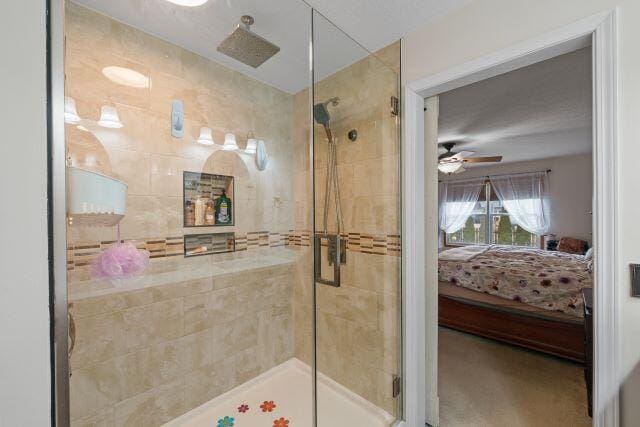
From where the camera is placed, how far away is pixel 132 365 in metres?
1.54

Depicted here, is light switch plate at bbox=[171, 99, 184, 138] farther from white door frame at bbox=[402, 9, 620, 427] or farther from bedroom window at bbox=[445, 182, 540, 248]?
bedroom window at bbox=[445, 182, 540, 248]

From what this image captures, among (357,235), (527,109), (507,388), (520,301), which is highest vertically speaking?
(527,109)

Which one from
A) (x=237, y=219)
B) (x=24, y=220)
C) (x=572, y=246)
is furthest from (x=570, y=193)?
(x=24, y=220)

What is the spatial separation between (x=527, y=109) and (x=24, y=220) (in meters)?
3.87

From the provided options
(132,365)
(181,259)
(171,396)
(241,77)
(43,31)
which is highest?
(241,77)

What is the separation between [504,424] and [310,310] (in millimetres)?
1450

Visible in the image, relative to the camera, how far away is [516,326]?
2.73m

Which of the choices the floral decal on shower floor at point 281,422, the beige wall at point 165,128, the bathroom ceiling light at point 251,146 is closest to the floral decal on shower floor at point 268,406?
the floral decal on shower floor at point 281,422

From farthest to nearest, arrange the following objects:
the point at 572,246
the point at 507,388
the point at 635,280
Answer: the point at 572,246 → the point at 507,388 → the point at 635,280

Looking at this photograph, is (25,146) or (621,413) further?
(621,413)

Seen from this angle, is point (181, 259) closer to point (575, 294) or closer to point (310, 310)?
point (310, 310)

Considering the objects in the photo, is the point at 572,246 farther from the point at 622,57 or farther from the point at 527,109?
the point at 622,57

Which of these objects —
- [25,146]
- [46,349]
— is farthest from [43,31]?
[46,349]

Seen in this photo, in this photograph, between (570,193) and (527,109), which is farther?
(570,193)
